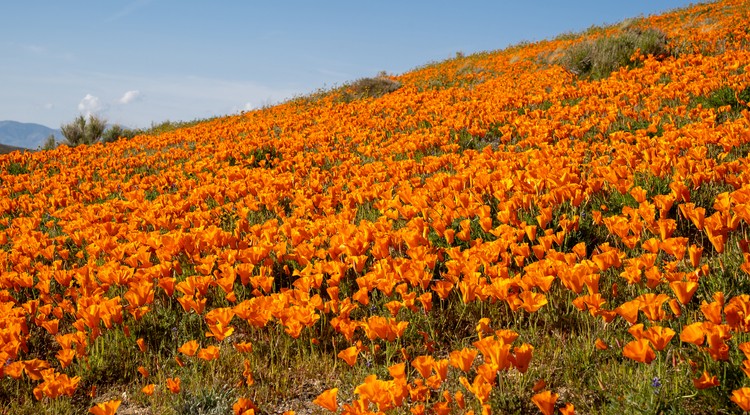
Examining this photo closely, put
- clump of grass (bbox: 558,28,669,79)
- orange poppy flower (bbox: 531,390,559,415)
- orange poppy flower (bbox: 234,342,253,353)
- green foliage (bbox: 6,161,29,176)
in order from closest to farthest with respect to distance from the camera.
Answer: orange poppy flower (bbox: 531,390,559,415), orange poppy flower (bbox: 234,342,253,353), clump of grass (bbox: 558,28,669,79), green foliage (bbox: 6,161,29,176)

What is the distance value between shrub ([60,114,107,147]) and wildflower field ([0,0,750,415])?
1524 cm

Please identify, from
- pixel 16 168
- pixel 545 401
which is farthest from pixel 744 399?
pixel 16 168

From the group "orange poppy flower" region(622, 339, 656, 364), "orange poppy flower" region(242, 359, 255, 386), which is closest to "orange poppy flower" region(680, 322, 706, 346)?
"orange poppy flower" region(622, 339, 656, 364)

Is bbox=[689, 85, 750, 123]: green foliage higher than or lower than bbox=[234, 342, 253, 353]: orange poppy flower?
higher

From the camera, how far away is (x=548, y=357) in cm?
285

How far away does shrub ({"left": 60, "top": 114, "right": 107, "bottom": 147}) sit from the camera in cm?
2122

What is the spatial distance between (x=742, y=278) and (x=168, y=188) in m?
7.66

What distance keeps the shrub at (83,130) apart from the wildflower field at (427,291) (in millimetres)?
15240

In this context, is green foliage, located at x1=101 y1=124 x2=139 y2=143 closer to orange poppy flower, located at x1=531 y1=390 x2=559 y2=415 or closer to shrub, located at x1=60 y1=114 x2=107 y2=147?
shrub, located at x1=60 y1=114 x2=107 y2=147

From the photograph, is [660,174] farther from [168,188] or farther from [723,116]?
[168,188]

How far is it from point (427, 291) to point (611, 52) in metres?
10.9

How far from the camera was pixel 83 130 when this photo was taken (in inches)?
849

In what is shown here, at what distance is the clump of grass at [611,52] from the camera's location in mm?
12102

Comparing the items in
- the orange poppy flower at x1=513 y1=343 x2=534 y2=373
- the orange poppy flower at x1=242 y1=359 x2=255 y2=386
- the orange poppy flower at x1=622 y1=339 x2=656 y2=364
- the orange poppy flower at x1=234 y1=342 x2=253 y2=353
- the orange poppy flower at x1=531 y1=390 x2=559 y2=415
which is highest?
the orange poppy flower at x1=622 y1=339 x2=656 y2=364
